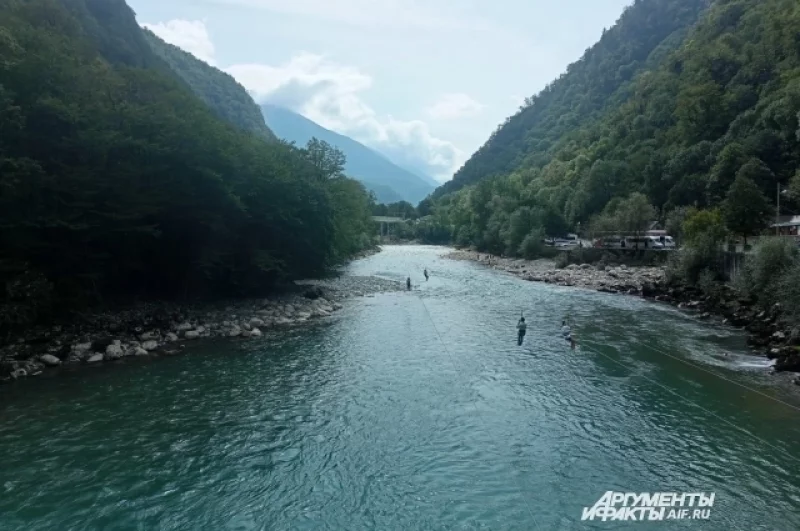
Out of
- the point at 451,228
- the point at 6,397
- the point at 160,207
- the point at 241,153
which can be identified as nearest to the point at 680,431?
the point at 6,397

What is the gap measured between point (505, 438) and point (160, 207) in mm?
21692

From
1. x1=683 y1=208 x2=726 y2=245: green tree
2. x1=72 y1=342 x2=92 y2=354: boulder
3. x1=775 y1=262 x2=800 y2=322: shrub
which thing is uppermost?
x1=683 y1=208 x2=726 y2=245: green tree

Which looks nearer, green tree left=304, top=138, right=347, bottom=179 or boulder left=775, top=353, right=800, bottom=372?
boulder left=775, top=353, right=800, bottom=372

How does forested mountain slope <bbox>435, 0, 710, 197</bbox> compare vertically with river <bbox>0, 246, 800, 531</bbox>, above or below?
above

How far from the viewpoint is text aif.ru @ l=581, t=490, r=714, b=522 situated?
10891 millimetres

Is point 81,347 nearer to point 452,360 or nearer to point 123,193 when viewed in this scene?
point 123,193

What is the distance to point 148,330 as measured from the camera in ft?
82.5

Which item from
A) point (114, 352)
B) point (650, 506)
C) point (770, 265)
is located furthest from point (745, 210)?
point (114, 352)

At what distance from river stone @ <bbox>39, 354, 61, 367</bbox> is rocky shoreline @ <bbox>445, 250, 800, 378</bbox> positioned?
1108 inches

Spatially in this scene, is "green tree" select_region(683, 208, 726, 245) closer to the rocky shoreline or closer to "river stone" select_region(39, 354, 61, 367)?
the rocky shoreline

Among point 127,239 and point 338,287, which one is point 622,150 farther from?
point 127,239

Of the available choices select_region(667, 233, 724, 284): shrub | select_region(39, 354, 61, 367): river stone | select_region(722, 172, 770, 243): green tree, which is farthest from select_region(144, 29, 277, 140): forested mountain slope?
select_region(39, 354, 61, 367): river stone

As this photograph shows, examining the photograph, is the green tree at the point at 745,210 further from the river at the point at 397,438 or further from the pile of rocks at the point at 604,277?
the river at the point at 397,438

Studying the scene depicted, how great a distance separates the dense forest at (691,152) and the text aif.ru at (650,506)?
1443 inches
